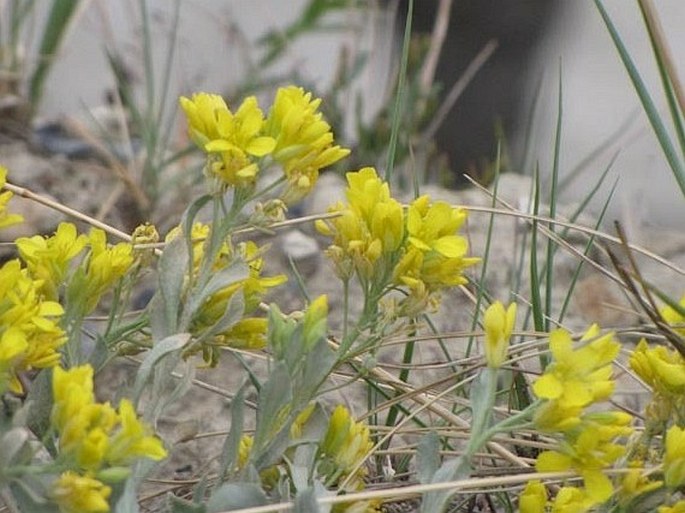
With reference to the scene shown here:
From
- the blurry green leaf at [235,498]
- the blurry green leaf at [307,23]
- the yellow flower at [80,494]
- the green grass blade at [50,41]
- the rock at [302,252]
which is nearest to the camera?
the yellow flower at [80,494]

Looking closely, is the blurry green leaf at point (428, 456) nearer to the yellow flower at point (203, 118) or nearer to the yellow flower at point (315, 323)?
the yellow flower at point (315, 323)

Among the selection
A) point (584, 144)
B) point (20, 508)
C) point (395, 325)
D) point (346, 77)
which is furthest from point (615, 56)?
point (20, 508)

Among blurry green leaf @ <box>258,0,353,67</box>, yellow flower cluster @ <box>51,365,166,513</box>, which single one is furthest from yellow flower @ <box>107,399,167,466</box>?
blurry green leaf @ <box>258,0,353,67</box>

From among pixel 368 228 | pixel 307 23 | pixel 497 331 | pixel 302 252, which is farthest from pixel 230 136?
pixel 307 23

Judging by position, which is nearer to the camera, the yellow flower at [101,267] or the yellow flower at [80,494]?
the yellow flower at [80,494]

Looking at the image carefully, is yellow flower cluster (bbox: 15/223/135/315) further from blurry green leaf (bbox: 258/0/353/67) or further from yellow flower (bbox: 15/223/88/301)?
blurry green leaf (bbox: 258/0/353/67)

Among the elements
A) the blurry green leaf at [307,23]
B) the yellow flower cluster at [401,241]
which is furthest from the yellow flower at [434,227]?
the blurry green leaf at [307,23]

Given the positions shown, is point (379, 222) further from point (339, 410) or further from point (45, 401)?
point (45, 401)

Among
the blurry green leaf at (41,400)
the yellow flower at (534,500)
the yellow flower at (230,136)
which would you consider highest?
the yellow flower at (230,136)
